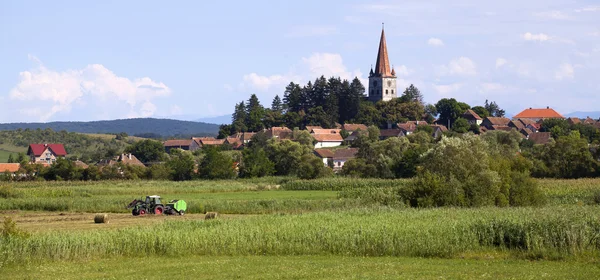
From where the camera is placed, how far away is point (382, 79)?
176000 mm

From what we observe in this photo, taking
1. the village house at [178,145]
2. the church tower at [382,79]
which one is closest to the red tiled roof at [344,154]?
the church tower at [382,79]

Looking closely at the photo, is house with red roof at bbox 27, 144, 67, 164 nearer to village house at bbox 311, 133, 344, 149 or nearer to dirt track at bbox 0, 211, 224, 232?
village house at bbox 311, 133, 344, 149

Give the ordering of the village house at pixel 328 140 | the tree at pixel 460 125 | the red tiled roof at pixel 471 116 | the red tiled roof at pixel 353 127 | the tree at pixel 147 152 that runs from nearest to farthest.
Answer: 1. the tree at pixel 147 152
2. the tree at pixel 460 125
3. the village house at pixel 328 140
4. the red tiled roof at pixel 353 127
5. the red tiled roof at pixel 471 116

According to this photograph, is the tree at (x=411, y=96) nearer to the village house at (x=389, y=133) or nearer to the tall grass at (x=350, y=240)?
the village house at (x=389, y=133)

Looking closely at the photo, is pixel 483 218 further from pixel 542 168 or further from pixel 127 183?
pixel 127 183

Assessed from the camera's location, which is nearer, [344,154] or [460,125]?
[344,154]

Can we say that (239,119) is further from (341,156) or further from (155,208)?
(155,208)

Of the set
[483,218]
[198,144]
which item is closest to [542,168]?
[483,218]

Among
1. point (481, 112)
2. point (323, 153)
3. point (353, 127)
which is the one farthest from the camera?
point (481, 112)

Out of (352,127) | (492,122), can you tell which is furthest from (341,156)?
(492,122)

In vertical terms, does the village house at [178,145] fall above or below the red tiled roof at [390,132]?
below

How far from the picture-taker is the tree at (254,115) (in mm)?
159000

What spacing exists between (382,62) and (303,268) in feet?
522

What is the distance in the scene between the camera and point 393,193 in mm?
51500
